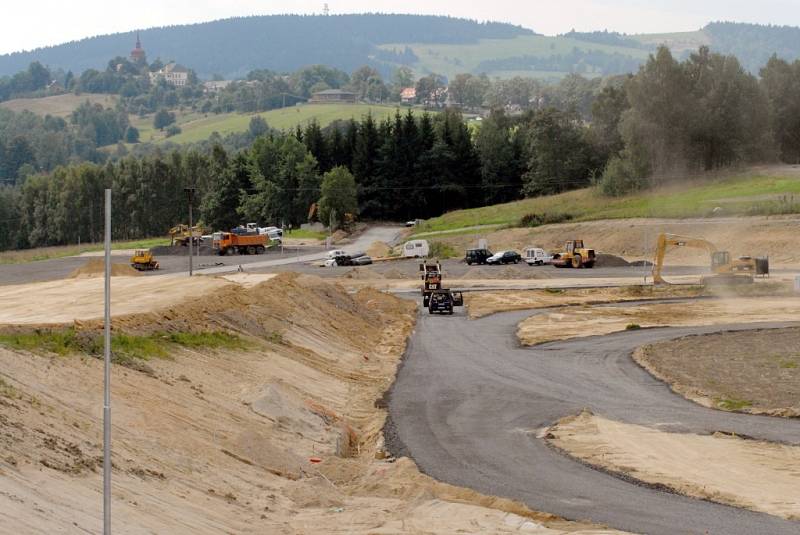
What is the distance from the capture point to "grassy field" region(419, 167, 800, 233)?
108 m

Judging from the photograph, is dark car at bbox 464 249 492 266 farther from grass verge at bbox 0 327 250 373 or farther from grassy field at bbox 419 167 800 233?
grass verge at bbox 0 327 250 373

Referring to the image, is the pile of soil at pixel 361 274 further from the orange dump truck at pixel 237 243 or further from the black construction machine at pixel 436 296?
the orange dump truck at pixel 237 243

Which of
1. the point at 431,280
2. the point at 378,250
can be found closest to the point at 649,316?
the point at 431,280

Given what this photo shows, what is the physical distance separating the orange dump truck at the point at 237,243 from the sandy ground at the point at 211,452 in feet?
242

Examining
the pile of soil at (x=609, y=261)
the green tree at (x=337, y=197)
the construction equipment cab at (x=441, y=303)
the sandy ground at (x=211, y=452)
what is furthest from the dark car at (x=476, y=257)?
the sandy ground at (x=211, y=452)

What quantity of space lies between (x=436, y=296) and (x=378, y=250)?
48188 millimetres

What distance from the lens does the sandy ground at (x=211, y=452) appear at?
21.2 m

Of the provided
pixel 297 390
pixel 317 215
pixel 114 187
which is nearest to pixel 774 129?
pixel 317 215

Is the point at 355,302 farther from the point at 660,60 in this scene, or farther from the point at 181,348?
the point at 660,60

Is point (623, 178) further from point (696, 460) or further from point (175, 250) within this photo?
point (696, 460)

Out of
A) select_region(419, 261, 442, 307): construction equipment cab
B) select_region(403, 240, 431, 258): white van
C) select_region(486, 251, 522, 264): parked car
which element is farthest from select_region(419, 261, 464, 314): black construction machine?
select_region(403, 240, 431, 258): white van

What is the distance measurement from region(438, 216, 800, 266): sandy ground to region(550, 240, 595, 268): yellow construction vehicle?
5.35 m

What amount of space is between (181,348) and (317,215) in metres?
108

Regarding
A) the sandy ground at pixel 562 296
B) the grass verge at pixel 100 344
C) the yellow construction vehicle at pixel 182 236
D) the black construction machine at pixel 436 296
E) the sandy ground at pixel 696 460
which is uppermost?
the grass verge at pixel 100 344
